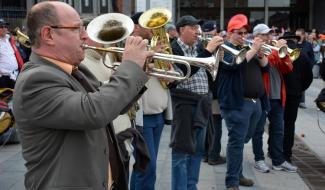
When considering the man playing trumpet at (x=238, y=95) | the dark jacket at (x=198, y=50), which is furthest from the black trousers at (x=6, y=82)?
the dark jacket at (x=198, y=50)

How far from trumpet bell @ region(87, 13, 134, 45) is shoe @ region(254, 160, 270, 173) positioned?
3.59 meters

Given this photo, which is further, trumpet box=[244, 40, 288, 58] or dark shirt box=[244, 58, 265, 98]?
trumpet box=[244, 40, 288, 58]

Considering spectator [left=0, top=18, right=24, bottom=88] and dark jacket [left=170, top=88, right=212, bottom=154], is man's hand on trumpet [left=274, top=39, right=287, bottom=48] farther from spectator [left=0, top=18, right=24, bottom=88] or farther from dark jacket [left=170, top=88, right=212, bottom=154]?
spectator [left=0, top=18, right=24, bottom=88]

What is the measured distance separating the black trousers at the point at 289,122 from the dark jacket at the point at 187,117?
205 centimetres

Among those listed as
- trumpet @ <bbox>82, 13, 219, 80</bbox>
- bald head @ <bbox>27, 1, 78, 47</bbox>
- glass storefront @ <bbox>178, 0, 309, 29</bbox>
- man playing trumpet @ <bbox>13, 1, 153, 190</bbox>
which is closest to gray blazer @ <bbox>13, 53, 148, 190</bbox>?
man playing trumpet @ <bbox>13, 1, 153, 190</bbox>

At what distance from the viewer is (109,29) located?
9.91ft

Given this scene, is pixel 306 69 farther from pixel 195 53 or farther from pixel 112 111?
pixel 112 111

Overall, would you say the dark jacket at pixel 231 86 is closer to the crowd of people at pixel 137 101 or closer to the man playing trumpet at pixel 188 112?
the crowd of people at pixel 137 101

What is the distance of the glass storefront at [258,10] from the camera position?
26.7m

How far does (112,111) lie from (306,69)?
15.6 feet

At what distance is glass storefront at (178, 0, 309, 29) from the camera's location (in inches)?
1050

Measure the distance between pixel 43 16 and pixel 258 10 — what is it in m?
25.6

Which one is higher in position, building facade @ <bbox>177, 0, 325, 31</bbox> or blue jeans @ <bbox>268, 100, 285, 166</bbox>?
building facade @ <bbox>177, 0, 325, 31</bbox>

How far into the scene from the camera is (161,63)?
3.34 m
